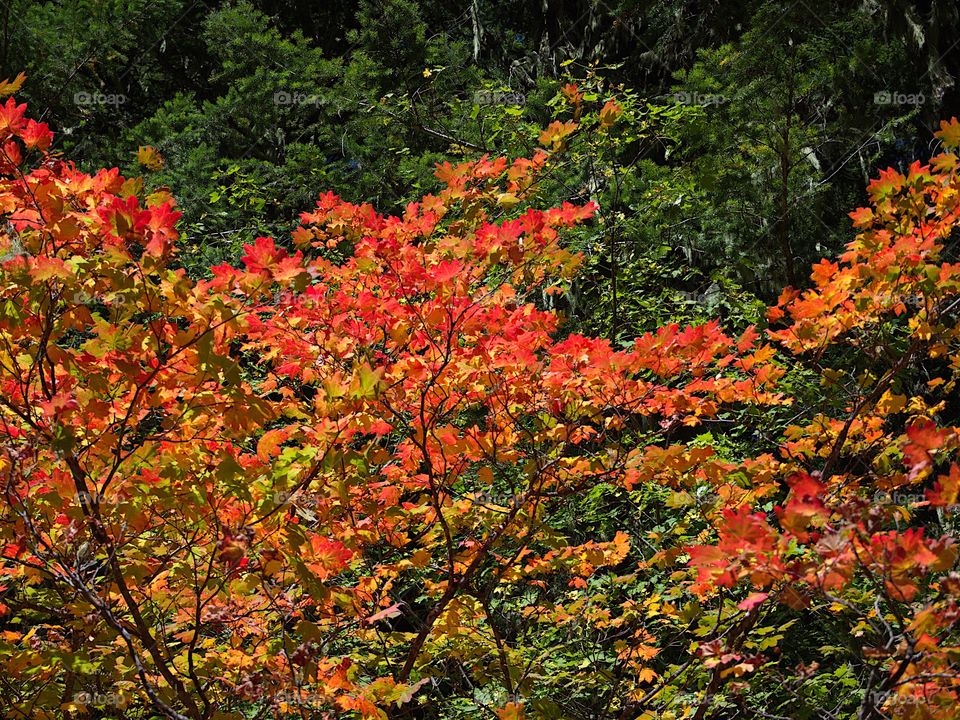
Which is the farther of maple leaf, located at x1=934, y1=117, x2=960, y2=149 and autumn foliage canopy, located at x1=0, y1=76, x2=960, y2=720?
maple leaf, located at x1=934, y1=117, x2=960, y2=149

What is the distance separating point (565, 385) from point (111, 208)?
1.55 metres

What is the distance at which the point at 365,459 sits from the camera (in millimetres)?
2582

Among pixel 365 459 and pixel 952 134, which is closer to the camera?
pixel 365 459

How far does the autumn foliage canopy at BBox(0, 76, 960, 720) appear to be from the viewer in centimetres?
227

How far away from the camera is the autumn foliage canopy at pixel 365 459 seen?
2270 millimetres

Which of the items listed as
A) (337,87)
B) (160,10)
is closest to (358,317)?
(337,87)

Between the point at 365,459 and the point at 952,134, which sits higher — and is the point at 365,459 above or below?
below

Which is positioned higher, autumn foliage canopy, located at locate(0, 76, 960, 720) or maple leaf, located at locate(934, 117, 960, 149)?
maple leaf, located at locate(934, 117, 960, 149)

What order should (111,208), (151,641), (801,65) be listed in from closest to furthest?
(111,208) < (151,641) < (801,65)

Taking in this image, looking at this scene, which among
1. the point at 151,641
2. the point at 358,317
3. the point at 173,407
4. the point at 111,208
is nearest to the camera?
the point at 111,208

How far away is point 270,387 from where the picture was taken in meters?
3.71

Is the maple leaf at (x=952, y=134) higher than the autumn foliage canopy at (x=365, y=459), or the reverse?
the maple leaf at (x=952, y=134)

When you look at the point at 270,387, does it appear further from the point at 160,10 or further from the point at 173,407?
the point at 160,10

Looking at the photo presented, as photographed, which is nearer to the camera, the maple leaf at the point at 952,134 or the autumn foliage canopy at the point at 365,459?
the autumn foliage canopy at the point at 365,459
